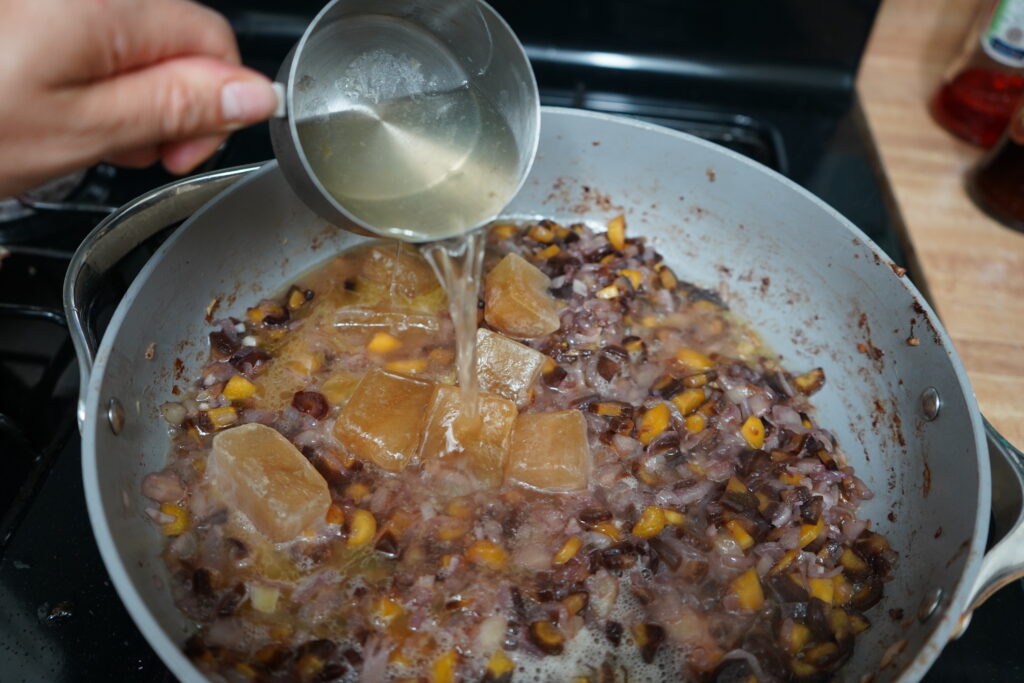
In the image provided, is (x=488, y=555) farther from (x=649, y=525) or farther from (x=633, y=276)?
(x=633, y=276)

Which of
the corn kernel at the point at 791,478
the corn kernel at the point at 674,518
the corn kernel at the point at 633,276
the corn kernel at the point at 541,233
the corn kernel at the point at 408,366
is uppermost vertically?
the corn kernel at the point at 541,233

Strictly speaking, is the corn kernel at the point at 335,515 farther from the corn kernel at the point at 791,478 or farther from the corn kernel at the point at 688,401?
the corn kernel at the point at 791,478

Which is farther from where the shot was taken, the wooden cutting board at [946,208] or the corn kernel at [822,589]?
the wooden cutting board at [946,208]

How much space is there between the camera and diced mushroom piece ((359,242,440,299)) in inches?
108

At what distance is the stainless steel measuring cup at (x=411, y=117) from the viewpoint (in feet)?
6.72

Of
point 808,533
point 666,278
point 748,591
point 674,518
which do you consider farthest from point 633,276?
point 748,591

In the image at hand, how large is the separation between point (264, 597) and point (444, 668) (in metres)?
0.50

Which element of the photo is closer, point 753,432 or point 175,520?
point 175,520

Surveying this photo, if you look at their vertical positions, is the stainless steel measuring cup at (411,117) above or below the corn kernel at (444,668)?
above

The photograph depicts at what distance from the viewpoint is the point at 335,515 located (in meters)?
2.15

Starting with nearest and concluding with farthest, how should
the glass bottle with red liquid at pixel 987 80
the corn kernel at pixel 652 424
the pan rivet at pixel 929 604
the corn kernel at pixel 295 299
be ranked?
the pan rivet at pixel 929 604, the corn kernel at pixel 652 424, the corn kernel at pixel 295 299, the glass bottle with red liquid at pixel 987 80

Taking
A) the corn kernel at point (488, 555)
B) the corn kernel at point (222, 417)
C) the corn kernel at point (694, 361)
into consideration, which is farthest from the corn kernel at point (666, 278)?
the corn kernel at point (222, 417)

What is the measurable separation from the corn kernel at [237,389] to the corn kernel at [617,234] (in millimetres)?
1399

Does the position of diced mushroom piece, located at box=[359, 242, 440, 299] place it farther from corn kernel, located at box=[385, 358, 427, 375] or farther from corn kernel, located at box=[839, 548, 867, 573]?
corn kernel, located at box=[839, 548, 867, 573]
